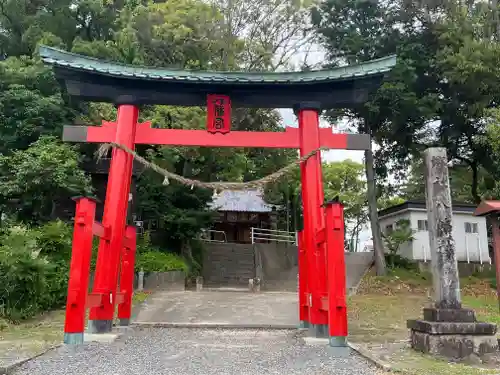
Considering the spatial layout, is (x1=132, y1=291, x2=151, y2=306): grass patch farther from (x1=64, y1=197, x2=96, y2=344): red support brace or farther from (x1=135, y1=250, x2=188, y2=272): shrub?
(x1=64, y1=197, x2=96, y2=344): red support brace

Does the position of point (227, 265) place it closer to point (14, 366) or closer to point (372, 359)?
point (372, 359)

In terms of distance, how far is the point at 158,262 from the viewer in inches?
669

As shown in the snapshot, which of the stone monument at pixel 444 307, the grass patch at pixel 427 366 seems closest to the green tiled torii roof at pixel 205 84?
the stone monument at pixel 444 307

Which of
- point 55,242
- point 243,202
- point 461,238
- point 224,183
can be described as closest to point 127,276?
point 224,183

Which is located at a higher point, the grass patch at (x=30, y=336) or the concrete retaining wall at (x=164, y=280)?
the concrete retaining wall at (x=164, y=280)

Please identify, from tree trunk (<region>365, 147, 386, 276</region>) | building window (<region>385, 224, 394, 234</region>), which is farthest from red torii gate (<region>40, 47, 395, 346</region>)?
building window (<region>385, 224, 394, 234</region>)

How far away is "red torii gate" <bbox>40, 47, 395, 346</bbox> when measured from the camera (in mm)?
8031

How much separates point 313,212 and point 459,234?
16970 mm

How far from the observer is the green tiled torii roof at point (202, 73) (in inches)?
332

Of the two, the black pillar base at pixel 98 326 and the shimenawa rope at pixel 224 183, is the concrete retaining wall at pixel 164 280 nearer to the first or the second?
the black pillar base at pixel 98 326

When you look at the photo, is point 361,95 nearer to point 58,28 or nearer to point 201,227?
point 201,227

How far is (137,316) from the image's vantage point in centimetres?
1078

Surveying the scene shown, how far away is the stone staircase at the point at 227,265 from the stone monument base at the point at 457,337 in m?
14.4

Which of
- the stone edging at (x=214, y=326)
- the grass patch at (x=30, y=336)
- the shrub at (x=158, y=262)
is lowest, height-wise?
the grass patch at (x=30, y=336)
